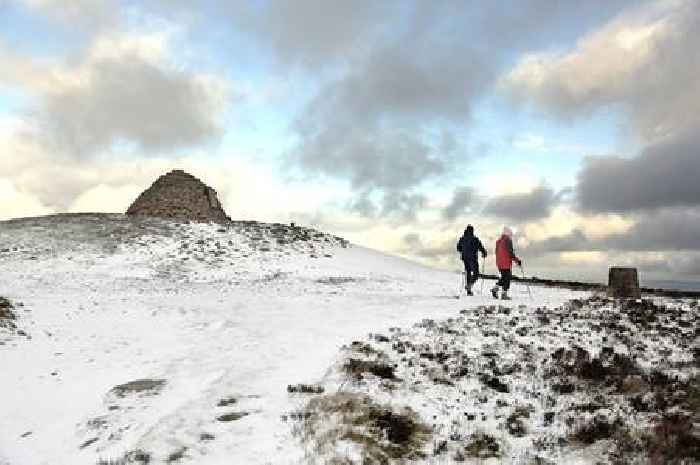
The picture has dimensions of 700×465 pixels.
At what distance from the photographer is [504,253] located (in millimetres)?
23953

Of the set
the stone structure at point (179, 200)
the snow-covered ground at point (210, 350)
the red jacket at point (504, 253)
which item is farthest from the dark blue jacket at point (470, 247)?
the stone structure at point (179, 200)

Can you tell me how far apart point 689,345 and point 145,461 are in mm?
11982

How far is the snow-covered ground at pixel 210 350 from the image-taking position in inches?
426

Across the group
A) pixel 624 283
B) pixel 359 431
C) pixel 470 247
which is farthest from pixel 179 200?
pixel 359 431

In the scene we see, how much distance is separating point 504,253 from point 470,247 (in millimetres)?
1704

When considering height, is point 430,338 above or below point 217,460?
above

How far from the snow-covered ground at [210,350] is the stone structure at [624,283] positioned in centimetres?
243

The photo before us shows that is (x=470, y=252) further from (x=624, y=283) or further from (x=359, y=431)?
(x=359, y=431)

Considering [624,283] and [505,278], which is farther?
[505,278]

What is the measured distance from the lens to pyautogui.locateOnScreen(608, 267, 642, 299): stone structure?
23.2 meters

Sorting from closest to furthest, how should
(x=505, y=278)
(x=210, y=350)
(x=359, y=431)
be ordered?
(x=359, y=431) < (x=210, y=350) < (x=505, y=278)

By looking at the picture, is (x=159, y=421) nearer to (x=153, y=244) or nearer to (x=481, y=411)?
(x=481, y=411)

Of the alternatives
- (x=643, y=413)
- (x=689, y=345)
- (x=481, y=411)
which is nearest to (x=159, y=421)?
(x=481, y=411)

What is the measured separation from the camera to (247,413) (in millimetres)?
11328
